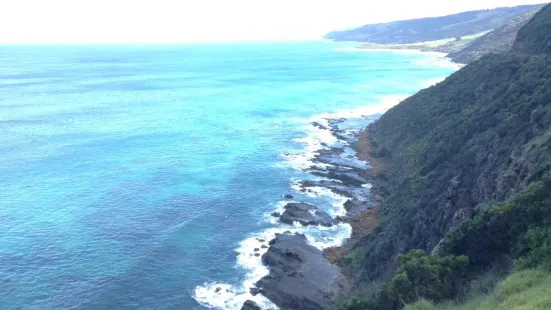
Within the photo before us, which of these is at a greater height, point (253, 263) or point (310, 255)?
point (310, 255)

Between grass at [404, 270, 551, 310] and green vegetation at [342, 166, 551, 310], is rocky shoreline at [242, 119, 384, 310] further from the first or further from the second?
grass at [404, 270, 551, 310]

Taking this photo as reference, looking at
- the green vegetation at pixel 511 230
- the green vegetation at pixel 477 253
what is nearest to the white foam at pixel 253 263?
the green vegetation at pixel 477 253

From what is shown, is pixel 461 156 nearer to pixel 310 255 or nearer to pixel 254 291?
pixel 310 255

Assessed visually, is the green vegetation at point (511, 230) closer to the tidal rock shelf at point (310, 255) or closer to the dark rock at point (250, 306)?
the tidal rock shelf at point (310, 255)

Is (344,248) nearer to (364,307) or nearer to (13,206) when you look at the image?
(364,307)

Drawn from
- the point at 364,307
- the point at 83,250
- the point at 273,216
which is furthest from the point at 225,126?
the point at 364,307

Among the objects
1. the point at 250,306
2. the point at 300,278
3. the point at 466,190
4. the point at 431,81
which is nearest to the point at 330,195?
the point at 300,278

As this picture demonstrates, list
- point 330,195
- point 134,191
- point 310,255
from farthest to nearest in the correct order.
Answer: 1. point 134,191
2. point 330,195
3. point 310,255
